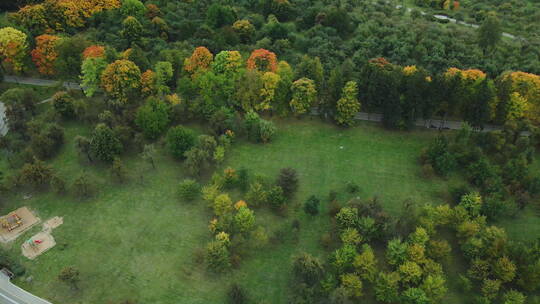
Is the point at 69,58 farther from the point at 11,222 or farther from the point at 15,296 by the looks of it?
the point at 15,296

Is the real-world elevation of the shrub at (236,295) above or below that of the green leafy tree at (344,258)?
below

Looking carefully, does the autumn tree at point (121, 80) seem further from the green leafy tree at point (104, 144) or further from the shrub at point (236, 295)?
the shrub at point (236, 295)

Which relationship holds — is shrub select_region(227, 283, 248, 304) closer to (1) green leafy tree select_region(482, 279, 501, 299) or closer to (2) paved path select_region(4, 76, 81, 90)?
(1) green leafy tree select_region(482, 279, 501, 299)

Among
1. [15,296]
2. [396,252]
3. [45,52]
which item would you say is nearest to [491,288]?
[396,252]

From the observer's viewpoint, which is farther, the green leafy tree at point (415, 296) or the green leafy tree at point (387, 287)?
the green leafy tree at point (387, 287)

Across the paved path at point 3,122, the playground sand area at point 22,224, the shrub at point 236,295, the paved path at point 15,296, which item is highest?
the paved path at point 3,122

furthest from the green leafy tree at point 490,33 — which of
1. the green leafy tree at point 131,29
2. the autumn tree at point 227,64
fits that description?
the green leafy tree at point 131,29

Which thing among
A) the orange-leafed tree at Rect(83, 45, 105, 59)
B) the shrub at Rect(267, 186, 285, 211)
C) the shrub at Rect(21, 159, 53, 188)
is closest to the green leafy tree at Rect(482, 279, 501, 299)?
the shrub at Rect(267, 186, 285, 211)

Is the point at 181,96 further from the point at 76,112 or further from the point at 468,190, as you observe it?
the point at 468,190
